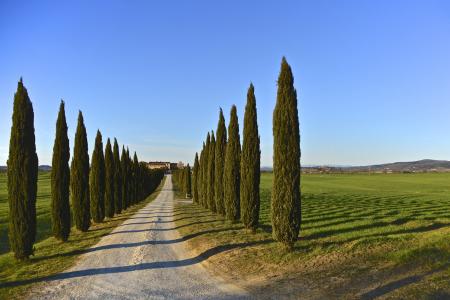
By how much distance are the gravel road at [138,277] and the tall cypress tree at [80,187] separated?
5.62 meters

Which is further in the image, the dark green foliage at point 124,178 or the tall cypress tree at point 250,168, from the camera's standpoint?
the dark green foliage at point 124,178

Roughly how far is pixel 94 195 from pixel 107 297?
18077 mm

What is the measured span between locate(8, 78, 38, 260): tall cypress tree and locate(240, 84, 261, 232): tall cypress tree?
942 cm

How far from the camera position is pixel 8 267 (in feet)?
40.6

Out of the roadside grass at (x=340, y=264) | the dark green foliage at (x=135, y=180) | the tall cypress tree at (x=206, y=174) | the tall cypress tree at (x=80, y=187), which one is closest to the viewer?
the roadside grass at (x=340, y=264)

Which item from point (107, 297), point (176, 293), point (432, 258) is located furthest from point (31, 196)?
point (432, 258)

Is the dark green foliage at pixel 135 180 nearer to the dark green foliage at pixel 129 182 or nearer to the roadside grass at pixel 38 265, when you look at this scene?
the dark green foliage at pixel 129 182

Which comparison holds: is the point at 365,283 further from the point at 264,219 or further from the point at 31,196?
the point at 264,219

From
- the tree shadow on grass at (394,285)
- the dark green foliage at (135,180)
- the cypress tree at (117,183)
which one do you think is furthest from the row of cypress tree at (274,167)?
the dark green foliage at (135,180)

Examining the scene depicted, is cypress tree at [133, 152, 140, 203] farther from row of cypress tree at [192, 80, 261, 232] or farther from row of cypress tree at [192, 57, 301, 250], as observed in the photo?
row of cypress tree at [192, 57, 301, 250]

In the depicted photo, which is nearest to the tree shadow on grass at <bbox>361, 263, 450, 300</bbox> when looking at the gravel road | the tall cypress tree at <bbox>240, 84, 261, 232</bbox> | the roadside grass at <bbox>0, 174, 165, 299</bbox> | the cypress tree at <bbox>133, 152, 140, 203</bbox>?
the gravel road

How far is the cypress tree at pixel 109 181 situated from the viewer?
29.8 m

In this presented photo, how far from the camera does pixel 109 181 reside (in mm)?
30859

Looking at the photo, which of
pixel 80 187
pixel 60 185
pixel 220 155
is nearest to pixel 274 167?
pixel 60 185
